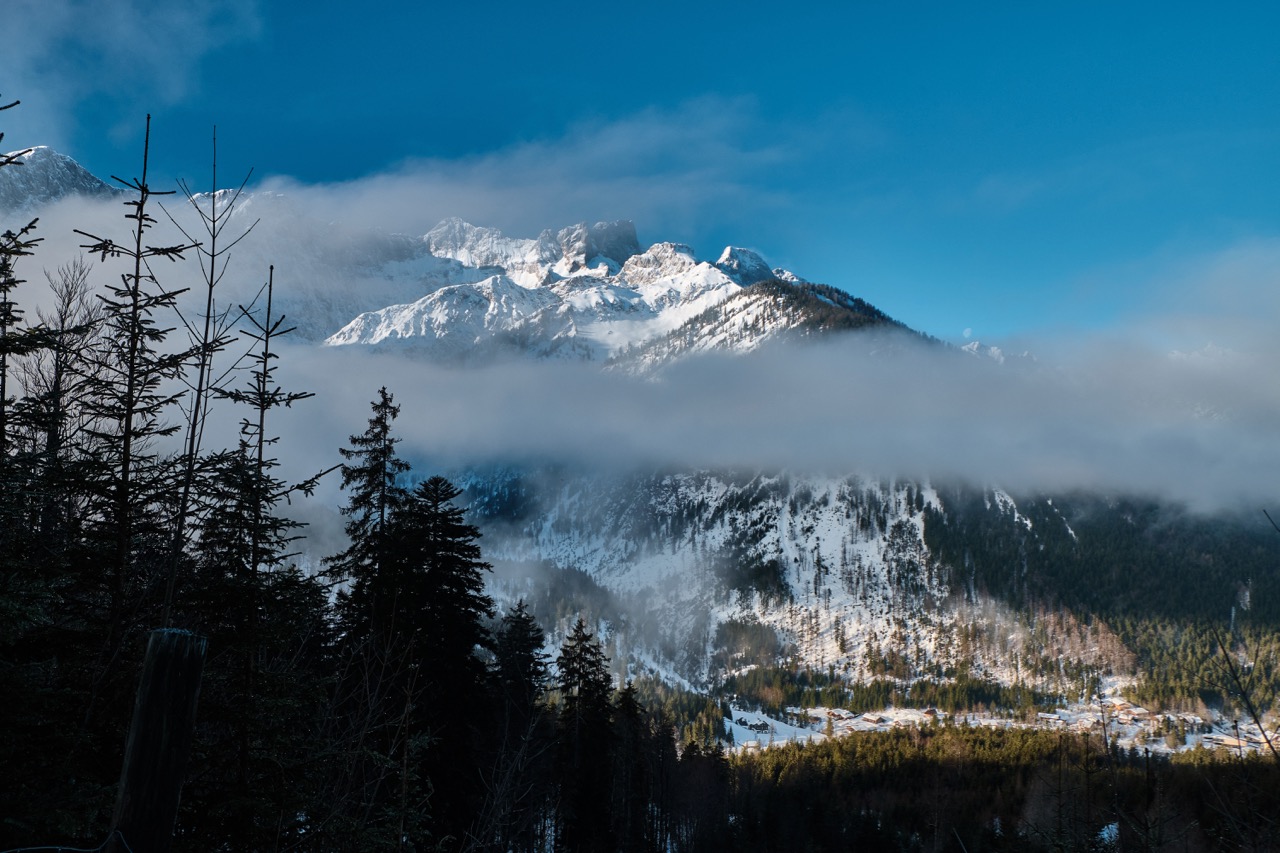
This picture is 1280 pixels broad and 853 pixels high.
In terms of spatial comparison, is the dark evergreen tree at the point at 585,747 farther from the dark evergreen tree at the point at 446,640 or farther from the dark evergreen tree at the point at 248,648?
the dark evergreen tree at the point at 248,648

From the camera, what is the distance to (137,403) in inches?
346

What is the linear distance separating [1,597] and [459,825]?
47.5 feet

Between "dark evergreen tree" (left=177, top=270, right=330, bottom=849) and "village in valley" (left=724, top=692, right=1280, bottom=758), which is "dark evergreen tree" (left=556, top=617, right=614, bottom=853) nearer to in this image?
"dark evergreen tree" (left=177, top=270, right=330, bottom=849)

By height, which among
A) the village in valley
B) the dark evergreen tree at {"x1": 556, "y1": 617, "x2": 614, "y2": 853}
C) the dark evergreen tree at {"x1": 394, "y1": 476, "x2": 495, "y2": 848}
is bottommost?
the village in valley

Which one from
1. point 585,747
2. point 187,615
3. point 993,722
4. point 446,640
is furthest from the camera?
point 993,722

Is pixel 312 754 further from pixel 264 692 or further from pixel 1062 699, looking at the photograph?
pixel 1062 699

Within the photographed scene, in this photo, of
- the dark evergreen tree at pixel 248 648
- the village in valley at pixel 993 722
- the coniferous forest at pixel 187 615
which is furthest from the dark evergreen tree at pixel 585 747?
the village in valley at pixel 993 722

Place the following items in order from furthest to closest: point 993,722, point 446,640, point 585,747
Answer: point 993,722
point 585,747
point 446,640

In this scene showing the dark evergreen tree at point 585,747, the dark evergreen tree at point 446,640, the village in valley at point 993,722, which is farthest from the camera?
the village in valley at point 993,722

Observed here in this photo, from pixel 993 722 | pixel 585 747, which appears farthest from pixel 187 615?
pixel 993 722

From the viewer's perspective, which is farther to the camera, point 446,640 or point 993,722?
point 993,722

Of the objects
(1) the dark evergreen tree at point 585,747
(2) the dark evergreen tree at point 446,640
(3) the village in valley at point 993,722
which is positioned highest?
(2) the dark evergreen tree at point 446,640

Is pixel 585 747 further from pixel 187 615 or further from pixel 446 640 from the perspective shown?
pixel 187 615

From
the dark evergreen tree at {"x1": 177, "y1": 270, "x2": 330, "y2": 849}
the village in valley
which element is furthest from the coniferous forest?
the village in valley
